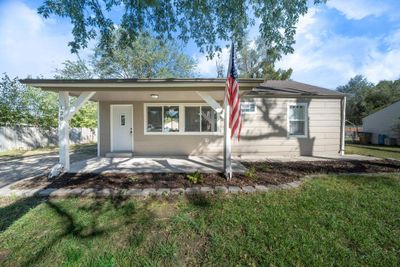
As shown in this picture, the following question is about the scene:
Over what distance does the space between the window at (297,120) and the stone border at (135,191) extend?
17.7ft

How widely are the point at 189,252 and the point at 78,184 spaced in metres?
3.34

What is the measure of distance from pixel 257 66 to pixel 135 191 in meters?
24.6

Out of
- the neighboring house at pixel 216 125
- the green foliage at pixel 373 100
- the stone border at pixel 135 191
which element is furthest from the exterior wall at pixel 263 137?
the green foliage at pixel 373 100

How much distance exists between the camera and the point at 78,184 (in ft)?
15.2

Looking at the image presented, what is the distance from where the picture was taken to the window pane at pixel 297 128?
914cm

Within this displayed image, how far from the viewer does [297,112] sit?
9.14 meters

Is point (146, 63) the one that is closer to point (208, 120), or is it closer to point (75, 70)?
point (75, 70)

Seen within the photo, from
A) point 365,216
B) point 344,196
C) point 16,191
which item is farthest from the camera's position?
point 16,191

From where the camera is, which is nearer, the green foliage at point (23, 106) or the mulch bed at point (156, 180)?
the mulch bed at point (156, 180)

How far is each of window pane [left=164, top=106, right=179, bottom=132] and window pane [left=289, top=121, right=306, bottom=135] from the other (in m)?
4.98

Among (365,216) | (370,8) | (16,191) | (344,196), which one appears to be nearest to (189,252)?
(365,216)

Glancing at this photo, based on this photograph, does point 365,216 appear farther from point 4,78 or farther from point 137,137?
point 4,78

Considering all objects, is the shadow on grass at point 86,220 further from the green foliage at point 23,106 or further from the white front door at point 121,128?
the green foliage at point 23,106

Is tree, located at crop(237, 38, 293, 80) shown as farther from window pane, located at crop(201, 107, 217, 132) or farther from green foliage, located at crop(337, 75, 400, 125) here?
window pane, located at crop(201, 107, 217, 132)
